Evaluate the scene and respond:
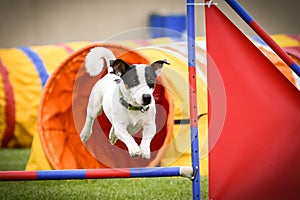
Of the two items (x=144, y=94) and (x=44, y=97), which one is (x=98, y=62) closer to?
(x=144, y=94)

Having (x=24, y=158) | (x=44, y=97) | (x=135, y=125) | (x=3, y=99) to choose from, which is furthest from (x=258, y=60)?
(x=3, y=99)

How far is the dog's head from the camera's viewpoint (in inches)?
110

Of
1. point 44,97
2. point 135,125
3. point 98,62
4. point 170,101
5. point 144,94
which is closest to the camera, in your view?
point 144,94

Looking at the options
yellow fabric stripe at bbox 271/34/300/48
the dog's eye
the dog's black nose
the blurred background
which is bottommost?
the dog's black nose

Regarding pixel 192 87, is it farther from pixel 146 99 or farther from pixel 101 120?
pixel 101 120

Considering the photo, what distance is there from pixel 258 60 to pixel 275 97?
20 cm

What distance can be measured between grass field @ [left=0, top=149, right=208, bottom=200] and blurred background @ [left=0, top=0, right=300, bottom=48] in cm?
629

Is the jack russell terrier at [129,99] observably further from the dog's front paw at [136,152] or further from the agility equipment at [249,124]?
the agility equipment at [249,124]

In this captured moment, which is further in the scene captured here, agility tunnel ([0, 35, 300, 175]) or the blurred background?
the blurred background

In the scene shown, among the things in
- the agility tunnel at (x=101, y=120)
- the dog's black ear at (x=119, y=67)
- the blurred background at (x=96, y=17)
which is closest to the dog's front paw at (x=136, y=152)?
the agility tunnel at (x=101, y=120)

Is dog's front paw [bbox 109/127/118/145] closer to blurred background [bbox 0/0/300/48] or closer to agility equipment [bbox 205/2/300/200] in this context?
agility equipment [bbox 205/2/300/200]

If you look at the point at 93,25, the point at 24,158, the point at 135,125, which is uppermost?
the point at 93,25

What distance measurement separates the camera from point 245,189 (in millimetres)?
3273

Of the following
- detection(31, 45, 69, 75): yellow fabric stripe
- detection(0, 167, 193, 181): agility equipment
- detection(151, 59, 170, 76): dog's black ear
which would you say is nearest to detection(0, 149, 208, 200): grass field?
detection(0, 167, 193, 181): agility equipment
